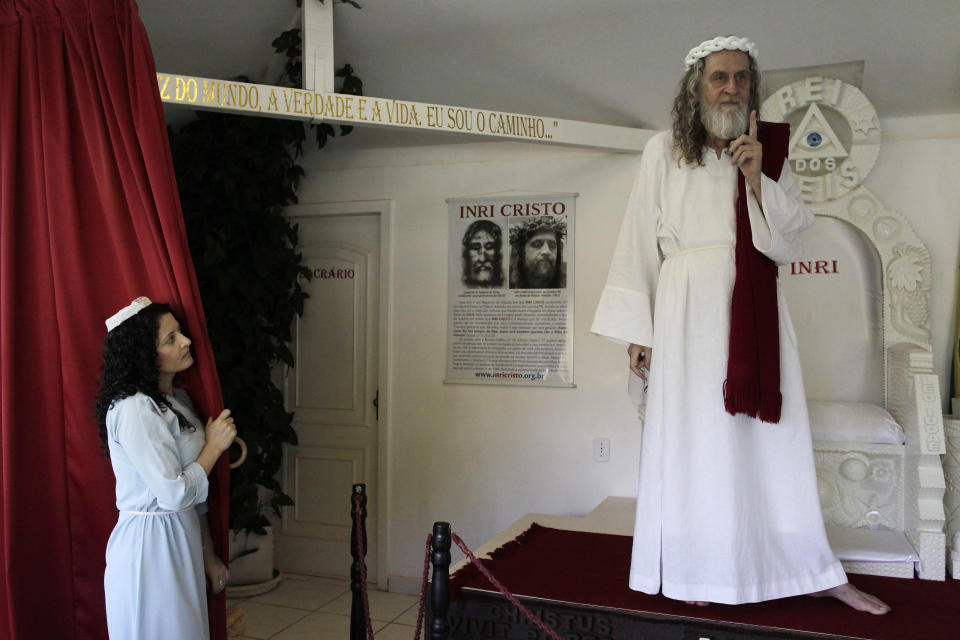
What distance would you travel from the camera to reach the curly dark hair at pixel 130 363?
7.41ft

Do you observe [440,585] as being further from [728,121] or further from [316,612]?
[316,612]

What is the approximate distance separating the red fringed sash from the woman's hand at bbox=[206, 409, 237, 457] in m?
1.48

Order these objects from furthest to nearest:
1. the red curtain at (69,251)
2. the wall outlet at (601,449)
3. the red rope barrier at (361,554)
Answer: the wall outlet at (601,449)
the red rope barrier at (361,554)
the red curtain at (69,251)

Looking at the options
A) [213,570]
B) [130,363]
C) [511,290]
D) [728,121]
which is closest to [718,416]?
[728,121]

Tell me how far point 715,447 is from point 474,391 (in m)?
2.20

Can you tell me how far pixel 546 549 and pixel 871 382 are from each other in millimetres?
1731

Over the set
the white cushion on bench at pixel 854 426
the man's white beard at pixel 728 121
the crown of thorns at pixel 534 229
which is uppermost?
the man's white beard at pixel 728 121

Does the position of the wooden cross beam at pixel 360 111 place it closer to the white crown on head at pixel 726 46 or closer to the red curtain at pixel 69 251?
the red curtain at pixel 69 251

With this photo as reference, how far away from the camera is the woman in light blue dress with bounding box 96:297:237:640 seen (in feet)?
7.16

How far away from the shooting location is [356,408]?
4758 mm

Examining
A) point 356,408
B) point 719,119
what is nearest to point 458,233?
point 356,408

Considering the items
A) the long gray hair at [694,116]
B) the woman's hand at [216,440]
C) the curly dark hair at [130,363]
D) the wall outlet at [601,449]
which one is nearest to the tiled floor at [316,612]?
the wall outlet at [601,449]

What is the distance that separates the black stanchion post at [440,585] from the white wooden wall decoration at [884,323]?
177 centimetres

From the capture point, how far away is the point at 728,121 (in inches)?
93.5
